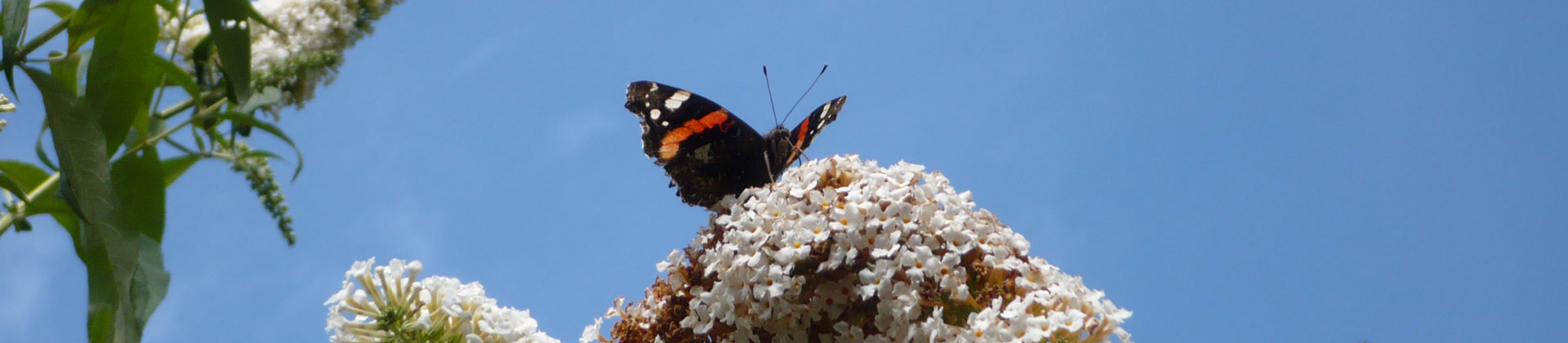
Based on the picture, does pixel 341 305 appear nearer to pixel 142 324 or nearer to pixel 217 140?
pixel 217 140

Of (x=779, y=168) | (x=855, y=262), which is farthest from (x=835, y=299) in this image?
(x=779, y=168)

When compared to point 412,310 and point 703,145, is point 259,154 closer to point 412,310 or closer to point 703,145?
point 412,310

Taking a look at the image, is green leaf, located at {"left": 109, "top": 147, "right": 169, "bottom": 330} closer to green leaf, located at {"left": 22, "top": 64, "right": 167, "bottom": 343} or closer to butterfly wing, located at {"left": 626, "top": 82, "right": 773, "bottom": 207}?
green leaf, located at {"left": 22, "top": 64, "right": 167, "bottom": 343}

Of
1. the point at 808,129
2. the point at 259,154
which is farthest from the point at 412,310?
the point at 808,129

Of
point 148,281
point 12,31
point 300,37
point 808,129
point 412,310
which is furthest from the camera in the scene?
point 808,129

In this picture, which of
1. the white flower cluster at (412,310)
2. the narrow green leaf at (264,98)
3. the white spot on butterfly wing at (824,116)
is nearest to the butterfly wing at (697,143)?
the white spot on butterfly wing at (824,116)

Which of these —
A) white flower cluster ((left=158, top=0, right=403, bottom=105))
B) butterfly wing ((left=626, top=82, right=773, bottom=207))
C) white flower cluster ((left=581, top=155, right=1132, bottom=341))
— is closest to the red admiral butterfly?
butterfly wing ((left=626, top=82, right=773, bottom=207))
